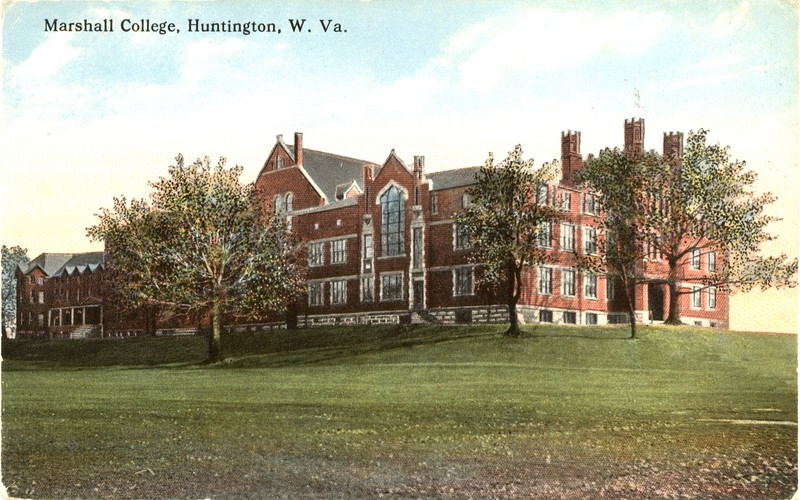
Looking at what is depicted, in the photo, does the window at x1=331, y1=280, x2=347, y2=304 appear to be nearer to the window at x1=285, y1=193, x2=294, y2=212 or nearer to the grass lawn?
the grass lawn

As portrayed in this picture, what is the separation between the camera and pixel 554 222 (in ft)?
62.1

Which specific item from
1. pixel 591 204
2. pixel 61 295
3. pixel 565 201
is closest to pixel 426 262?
pixel 565 201

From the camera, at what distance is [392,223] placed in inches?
827

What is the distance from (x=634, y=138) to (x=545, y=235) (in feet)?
10.4

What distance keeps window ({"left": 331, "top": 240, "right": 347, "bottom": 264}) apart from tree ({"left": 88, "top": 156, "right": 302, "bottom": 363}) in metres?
0.77

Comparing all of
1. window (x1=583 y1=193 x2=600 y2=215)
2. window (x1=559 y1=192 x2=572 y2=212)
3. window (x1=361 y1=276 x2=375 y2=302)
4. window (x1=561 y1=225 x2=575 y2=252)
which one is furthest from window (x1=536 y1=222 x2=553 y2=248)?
window (x1=361 y1=276 x2=375 y2=302)

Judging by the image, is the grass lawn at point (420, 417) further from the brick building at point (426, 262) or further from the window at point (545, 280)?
the window at point (545, 280)

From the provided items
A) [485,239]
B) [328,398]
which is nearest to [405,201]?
[485,239]

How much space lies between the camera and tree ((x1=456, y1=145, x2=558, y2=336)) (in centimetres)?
1875

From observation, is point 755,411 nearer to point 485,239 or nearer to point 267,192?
point 485,239

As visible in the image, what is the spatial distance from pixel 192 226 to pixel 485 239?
244 inches

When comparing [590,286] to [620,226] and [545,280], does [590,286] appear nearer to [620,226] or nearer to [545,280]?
[545,280]

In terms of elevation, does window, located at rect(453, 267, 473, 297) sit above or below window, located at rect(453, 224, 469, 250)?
below

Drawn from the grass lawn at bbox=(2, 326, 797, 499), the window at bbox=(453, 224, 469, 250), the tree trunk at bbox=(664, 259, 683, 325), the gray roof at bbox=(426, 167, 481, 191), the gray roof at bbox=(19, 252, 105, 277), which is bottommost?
the grass lawn at bbox=(2, 326, 797, 499)
